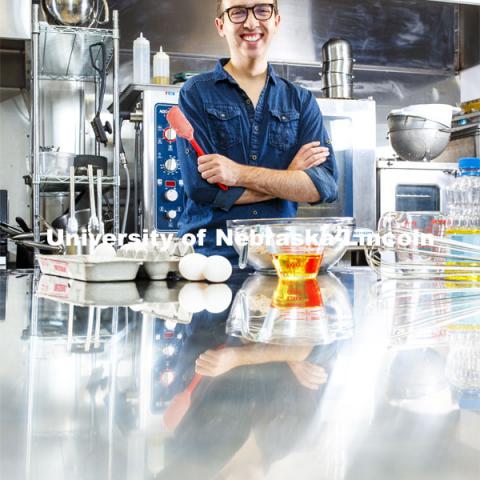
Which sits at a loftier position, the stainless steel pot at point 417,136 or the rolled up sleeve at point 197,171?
the stainless steel pot at point 417,136

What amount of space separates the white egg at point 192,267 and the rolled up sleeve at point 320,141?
0.74m

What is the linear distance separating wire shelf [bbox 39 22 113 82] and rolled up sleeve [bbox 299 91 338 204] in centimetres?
99

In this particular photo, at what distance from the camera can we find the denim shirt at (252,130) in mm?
1640

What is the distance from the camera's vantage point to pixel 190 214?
64.0 inches

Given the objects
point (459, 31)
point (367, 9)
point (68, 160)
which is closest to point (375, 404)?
point (68, 160)

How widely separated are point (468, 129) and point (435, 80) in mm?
634

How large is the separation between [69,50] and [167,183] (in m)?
0.70

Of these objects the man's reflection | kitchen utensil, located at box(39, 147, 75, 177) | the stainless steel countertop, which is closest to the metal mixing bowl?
kitchen utensil, located at box(39, 147, 75, 177)

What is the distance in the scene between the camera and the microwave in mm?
2754

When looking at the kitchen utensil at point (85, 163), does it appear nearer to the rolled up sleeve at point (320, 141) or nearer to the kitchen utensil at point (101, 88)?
the kitchen utensil at point (101, 88)

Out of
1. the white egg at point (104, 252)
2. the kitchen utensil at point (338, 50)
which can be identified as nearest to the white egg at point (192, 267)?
the white egg at point (104, 252)

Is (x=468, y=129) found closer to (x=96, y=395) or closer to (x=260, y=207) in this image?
(x=260, y=207)

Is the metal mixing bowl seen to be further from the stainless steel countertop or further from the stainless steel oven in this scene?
the stainless steel countertop

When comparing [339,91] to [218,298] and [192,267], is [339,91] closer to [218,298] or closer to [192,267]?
[192,267]
